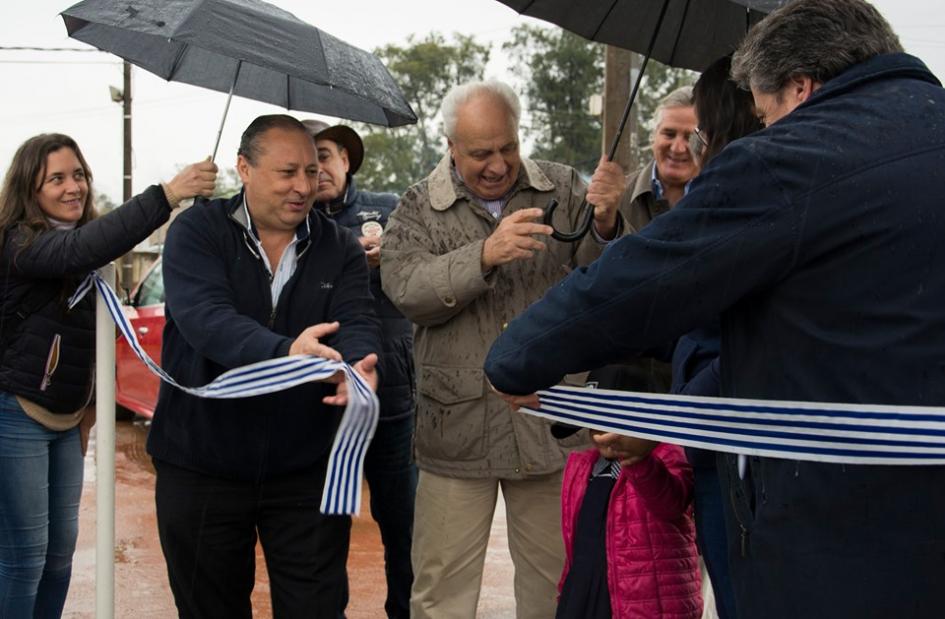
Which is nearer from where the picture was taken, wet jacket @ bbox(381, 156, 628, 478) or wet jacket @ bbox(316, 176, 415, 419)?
wet jacket @ bbox(381, 156, 628, 478)

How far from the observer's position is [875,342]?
2.35 metres

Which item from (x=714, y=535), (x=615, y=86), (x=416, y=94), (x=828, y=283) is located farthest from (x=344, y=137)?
(x=416, y=94)

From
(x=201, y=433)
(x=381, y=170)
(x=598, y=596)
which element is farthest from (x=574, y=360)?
(x=381, y=170)

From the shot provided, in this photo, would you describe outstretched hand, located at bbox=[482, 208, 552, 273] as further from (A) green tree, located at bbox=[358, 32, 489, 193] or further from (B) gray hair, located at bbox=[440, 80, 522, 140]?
(A) green tree, located at bbox=[358, 32, 489, 193]

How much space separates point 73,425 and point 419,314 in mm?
1598

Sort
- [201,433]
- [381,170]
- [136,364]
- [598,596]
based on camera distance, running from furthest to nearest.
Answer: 1. [381,170]
2. [136,364]
3. [201,433]
4. [598,596]

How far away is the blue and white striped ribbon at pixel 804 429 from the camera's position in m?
2.39

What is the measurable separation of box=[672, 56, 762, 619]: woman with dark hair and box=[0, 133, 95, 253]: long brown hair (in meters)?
2.61

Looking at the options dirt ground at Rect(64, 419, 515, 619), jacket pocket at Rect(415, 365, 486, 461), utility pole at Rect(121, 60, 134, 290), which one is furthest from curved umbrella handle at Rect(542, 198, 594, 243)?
utility pole at Rect(121, 60, 134, 290)

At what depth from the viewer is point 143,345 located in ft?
33.8

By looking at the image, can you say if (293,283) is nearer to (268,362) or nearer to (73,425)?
(268,362)

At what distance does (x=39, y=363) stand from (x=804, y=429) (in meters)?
3.13

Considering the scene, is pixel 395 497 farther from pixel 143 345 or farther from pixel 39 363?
pixel 143 345

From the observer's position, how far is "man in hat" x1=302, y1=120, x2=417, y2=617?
528 centimetres
